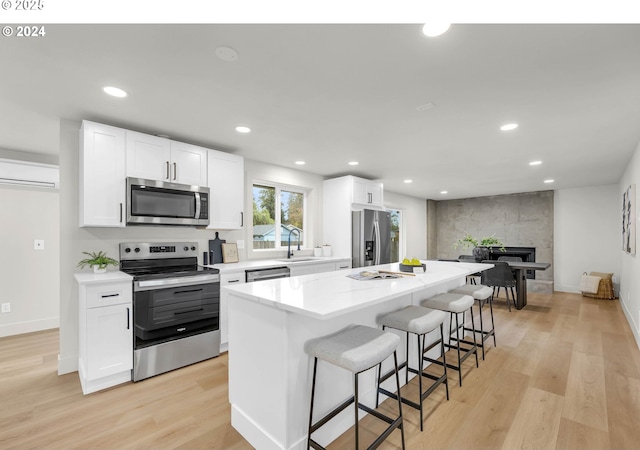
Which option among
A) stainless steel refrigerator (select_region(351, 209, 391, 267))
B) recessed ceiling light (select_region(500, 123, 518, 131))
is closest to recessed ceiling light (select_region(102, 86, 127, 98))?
recessed ceiling light (select_region(500, 123, 518, 131))

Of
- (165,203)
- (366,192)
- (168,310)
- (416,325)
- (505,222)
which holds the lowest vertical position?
(168,310)

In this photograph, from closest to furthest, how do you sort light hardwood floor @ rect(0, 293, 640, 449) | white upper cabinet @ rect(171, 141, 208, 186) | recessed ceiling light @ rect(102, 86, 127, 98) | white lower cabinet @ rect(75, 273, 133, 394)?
light hardwood floor @ rect(0, 293, 640, 449) < recessed ceiling light @ rect(102, 86, 127, 98) < white lower cabinet @ rect(75, 273, 133, 394) < white upper cabinet @ rect(171, 141, 208, 186)

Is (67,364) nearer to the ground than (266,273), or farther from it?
nearer to the ground

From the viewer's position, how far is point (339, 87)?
214cm

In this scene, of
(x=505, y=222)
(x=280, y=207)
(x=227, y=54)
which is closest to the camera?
(x=227, y=54)

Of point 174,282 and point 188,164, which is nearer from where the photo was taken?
point 174,282

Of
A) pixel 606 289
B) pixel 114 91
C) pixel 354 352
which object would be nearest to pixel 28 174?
pixel 114 91

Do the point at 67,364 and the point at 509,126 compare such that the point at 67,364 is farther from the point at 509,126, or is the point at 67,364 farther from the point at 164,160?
the point at 509,126

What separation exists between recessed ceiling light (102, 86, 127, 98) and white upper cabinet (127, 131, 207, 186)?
63 centimetres

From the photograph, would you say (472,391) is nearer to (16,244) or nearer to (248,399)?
(248,399)

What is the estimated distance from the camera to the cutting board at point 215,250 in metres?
3.63

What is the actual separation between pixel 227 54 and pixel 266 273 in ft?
7.57

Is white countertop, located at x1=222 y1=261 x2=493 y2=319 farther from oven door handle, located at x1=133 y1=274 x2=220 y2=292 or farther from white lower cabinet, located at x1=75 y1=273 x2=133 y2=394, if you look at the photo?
white lower cabinet, located at x1=75 y1=273 x2=133 y2=394

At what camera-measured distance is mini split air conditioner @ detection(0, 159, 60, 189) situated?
140 inches
